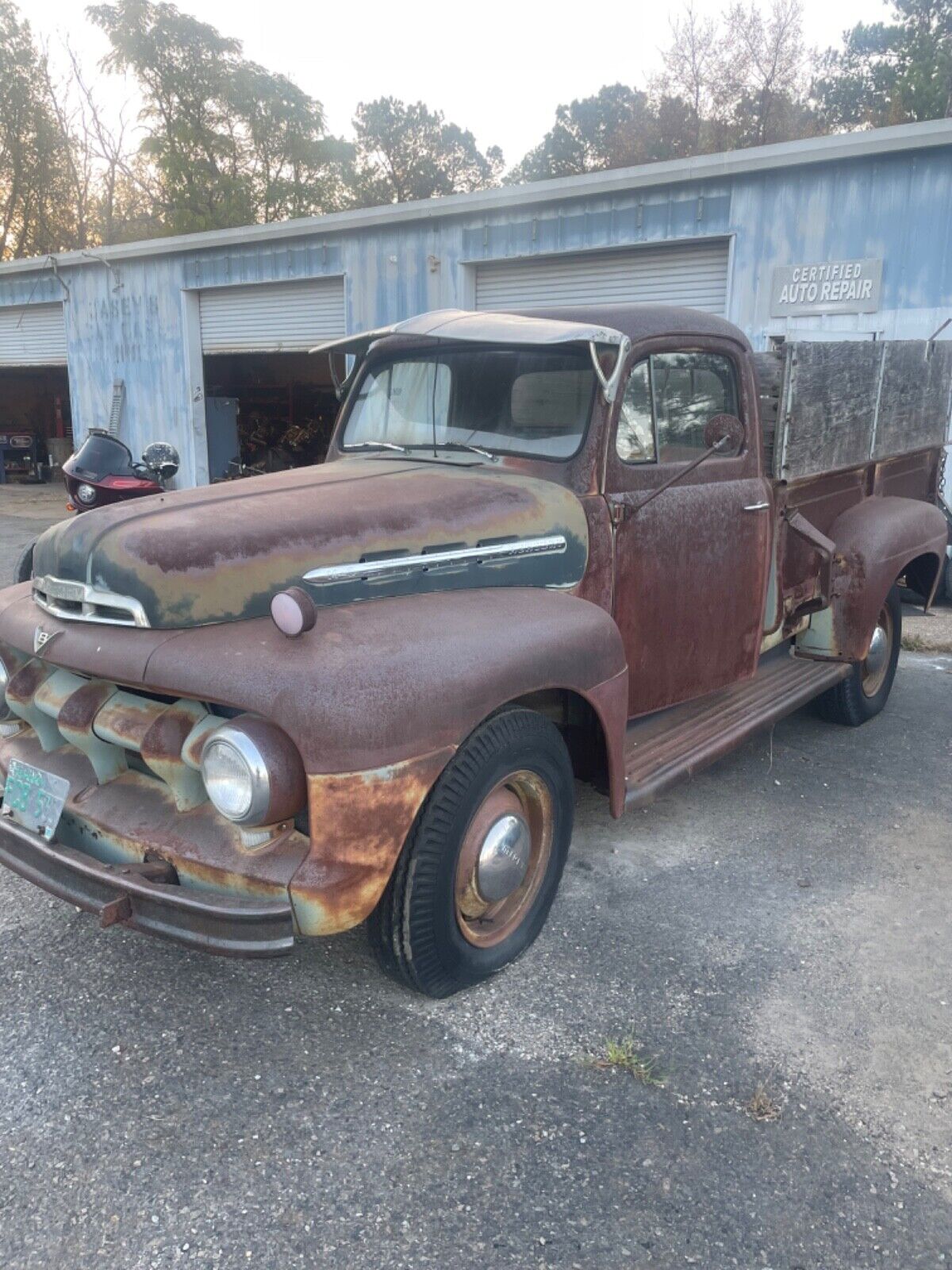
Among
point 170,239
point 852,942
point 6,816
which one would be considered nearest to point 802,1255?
point 852,942

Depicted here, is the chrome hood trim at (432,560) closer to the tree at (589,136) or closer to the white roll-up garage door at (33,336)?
the white roll-up garage door at (33,336)

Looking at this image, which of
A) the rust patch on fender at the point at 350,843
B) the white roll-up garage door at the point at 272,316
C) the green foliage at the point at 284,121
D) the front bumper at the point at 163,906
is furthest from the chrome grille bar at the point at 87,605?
the green foliage at the point at 284,121

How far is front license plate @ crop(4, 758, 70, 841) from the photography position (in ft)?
9.07

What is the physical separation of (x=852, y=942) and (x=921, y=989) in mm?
281

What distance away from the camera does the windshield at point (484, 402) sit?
137 inches

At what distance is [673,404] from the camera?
3732 mm

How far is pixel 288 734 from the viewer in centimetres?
234

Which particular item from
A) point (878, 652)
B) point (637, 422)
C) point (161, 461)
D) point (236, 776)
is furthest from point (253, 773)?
point (161, 461)

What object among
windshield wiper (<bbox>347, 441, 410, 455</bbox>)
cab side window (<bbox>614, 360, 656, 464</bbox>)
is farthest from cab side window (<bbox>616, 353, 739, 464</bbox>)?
windshield wiper (<bbox>347, 441, 410, 455</bbox>)

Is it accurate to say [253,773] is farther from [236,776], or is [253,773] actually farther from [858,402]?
[858,402]

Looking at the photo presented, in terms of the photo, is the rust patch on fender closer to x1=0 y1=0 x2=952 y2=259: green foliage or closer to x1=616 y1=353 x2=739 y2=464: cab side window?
x1=616 y1=353 x2=739 y2=464: cab side window

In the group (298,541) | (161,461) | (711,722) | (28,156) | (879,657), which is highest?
(28,156)

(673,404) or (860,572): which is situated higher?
(673,404)

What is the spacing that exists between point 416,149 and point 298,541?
1637 inches
